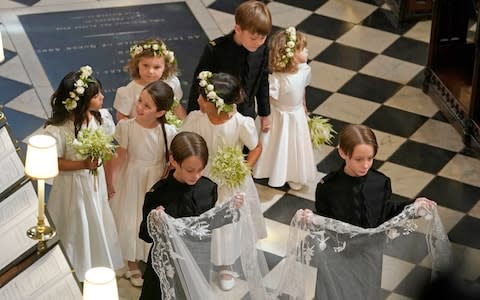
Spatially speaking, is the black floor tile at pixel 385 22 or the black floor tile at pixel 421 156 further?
the black floor tile at pixel 385 22

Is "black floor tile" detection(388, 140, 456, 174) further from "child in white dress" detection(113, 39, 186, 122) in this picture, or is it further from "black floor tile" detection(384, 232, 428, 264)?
"black floor tile" detection(384, 232, 428, 264)

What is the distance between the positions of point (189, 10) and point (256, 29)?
148 inches

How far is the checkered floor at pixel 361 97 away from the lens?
7.14 meters

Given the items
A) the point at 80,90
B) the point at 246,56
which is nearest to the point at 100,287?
the point at 80,90

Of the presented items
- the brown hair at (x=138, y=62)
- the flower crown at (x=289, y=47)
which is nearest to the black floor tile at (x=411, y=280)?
the flower crown at (x=289, y=47)

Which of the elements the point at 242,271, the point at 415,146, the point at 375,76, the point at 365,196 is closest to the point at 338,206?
the point at 365,196

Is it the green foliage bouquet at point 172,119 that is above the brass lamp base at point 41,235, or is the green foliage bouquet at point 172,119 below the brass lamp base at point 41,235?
below

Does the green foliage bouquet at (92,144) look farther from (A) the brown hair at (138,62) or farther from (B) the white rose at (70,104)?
(A) the brown hair at (138,62)

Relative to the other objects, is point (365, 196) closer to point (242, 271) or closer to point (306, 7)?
point (242, 271)

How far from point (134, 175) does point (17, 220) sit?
1.22 metres

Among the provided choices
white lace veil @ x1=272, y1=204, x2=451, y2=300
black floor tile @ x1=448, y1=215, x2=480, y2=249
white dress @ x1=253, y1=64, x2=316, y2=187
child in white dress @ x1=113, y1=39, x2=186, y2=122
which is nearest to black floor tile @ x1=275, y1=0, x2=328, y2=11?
white dress @ x1=253, y1=64, x2=316, y2=187

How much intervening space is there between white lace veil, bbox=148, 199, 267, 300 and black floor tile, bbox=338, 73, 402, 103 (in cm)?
356

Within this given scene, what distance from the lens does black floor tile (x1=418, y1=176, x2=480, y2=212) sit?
7160mm

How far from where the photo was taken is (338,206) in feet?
16.5
